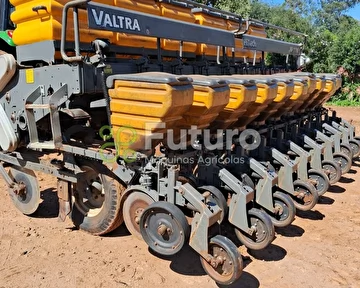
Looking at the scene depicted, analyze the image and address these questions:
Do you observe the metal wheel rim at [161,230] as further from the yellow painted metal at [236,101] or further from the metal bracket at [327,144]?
the metal bracket at [327,144]

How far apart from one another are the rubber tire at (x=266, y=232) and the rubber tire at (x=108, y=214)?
1.10 m

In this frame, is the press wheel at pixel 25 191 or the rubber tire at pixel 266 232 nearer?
the rubber tire at pixel 266 232

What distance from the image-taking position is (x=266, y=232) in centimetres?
316

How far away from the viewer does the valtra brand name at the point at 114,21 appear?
3078 millimetres

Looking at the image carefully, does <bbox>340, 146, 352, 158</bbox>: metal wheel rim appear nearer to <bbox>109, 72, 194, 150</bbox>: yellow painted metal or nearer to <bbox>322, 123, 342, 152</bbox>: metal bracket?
<bbox>322, 123, 342, 152</bbox>: metal bracket

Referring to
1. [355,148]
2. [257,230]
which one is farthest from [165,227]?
[355,148]

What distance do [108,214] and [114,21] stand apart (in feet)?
5.60

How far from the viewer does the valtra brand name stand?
10.1ft

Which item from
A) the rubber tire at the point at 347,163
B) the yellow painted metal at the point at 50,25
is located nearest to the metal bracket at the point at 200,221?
the yellow painted metal at the point at 50,25

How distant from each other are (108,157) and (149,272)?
3.31 feet

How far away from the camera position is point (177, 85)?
2.72 metres

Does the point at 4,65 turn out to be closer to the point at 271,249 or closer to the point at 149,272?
the point at 149,272

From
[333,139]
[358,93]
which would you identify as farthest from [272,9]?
[333,139]

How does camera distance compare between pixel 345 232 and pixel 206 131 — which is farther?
pixel 345 232
